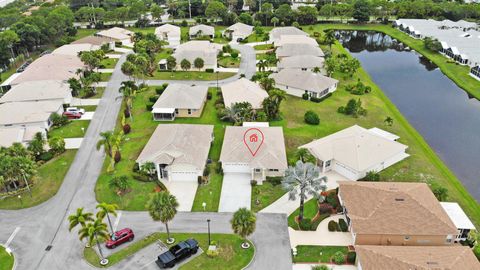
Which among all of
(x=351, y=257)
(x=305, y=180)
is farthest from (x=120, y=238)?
(x=351, y=257)

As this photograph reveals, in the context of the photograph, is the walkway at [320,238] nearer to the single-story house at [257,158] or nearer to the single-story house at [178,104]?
the single-story house at [257,158]

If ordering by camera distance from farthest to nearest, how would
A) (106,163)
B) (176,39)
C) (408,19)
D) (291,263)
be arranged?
1. (408,19)
2. (176,39)
3. (106,163)
4. (291,263)

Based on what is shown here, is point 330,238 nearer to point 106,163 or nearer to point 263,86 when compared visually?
point 106,163

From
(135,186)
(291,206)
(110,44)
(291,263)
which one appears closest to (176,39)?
(110,44)

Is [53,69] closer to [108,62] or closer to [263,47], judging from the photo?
[108,62]

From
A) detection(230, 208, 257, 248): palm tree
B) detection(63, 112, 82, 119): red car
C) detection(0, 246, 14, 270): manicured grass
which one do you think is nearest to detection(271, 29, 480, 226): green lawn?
detection(230, 208, 257, 248): palm tree

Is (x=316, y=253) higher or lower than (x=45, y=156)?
lower

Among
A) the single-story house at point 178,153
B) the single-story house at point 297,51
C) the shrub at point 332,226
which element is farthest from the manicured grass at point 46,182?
the single-story house at point 297,51
